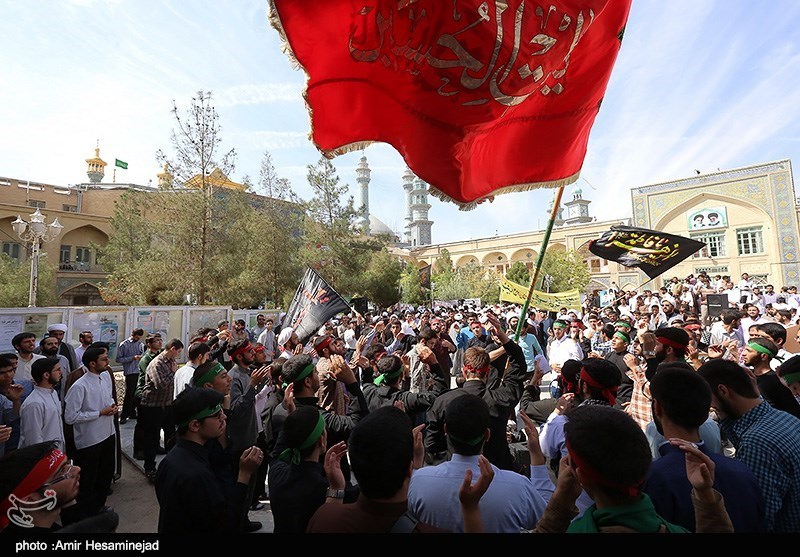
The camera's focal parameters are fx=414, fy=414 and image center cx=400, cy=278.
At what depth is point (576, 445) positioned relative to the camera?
1324 mm

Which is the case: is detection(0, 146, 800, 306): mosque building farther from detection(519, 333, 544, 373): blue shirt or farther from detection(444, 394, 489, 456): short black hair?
detection(444, 394, 489, 456): short black hair

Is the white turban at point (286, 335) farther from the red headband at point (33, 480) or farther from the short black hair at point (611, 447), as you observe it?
the short black hair at point (611, 447)

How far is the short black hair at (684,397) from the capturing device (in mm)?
1837

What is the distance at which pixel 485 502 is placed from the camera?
5.80ft

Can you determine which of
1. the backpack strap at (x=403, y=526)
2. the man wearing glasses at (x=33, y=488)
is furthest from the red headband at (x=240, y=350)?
the backpack strap at (x=403, y=526)

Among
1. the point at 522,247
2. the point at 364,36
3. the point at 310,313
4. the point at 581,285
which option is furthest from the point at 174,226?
the point at 522,247

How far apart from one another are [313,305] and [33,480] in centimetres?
392

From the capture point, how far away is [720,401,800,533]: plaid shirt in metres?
1.83

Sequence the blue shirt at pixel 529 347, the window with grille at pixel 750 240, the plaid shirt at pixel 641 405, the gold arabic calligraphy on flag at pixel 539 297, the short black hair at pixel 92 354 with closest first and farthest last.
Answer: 1. the plaid shirt at pixel 641 405
2. the short black hair at pixel 92 354
3. the blue shirt at pixel 529 347
4. the gold arabic calligraphy on flag at pixel 539 297
5. the window with grille at pixel 750 240

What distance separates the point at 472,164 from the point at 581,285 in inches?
1388

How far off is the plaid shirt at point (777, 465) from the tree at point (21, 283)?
31.1m

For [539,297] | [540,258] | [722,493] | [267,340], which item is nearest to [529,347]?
[539,297]

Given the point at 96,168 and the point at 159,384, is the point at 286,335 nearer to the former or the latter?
the point at 159,384

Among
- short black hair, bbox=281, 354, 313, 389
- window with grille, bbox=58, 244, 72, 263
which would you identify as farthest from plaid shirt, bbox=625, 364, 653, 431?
window with grille, bbox=58, 244, 72, 263
